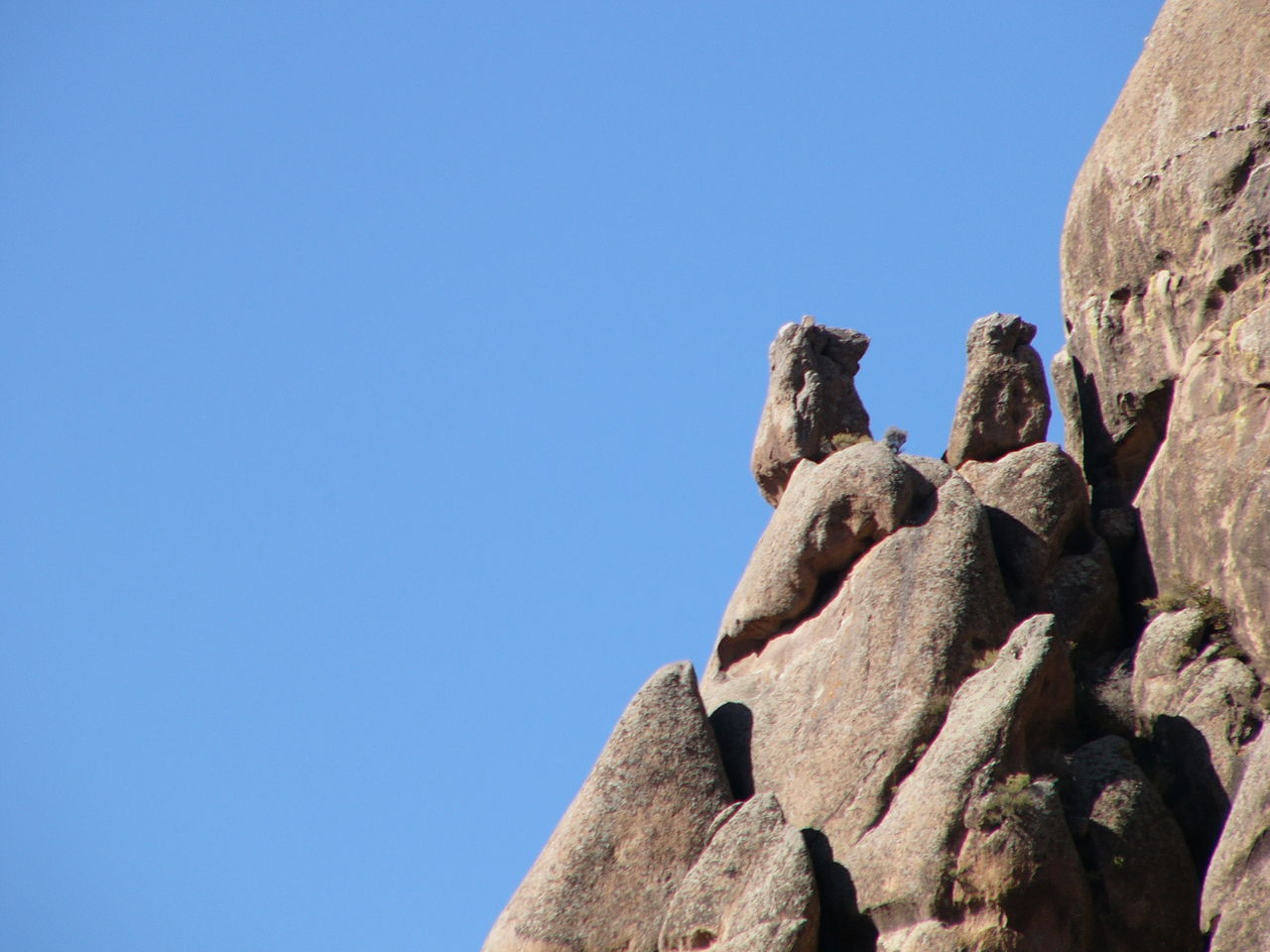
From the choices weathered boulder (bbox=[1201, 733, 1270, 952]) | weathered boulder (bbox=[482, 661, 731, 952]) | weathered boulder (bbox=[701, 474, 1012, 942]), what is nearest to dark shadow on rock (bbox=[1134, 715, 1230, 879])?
weathered boulder (bbox=[1201, 733, 1270, 952])

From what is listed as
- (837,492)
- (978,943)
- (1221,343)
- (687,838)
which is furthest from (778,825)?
(1221,343)

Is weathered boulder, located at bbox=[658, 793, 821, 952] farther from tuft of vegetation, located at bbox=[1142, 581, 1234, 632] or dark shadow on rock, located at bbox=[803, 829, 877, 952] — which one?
tuft of vegetation, located at bbox=[1142, 581, 1234, 632]

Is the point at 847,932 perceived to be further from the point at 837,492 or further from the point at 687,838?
the point at 837,492

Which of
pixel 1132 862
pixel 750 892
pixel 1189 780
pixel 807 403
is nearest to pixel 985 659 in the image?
pixel 1189 780

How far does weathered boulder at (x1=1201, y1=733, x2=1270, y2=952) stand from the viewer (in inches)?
979

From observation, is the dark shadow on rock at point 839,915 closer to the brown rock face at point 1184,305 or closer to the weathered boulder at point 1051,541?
the weathered boulder at point 1051,541

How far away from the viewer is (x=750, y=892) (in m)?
28.0

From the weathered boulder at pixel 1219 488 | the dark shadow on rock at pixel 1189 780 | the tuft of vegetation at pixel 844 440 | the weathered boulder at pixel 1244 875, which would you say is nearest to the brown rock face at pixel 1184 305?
the weathered boulder at pixel 1219 488

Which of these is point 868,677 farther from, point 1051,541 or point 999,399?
point 999,399

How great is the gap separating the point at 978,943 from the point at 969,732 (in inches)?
126

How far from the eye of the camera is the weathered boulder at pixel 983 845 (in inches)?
1036

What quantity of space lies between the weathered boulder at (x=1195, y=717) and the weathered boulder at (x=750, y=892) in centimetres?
593

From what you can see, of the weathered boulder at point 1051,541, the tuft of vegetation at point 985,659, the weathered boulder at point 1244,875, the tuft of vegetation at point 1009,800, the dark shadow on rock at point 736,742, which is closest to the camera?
the weathered boulder at point 1244,875

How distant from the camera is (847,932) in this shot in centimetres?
2736
